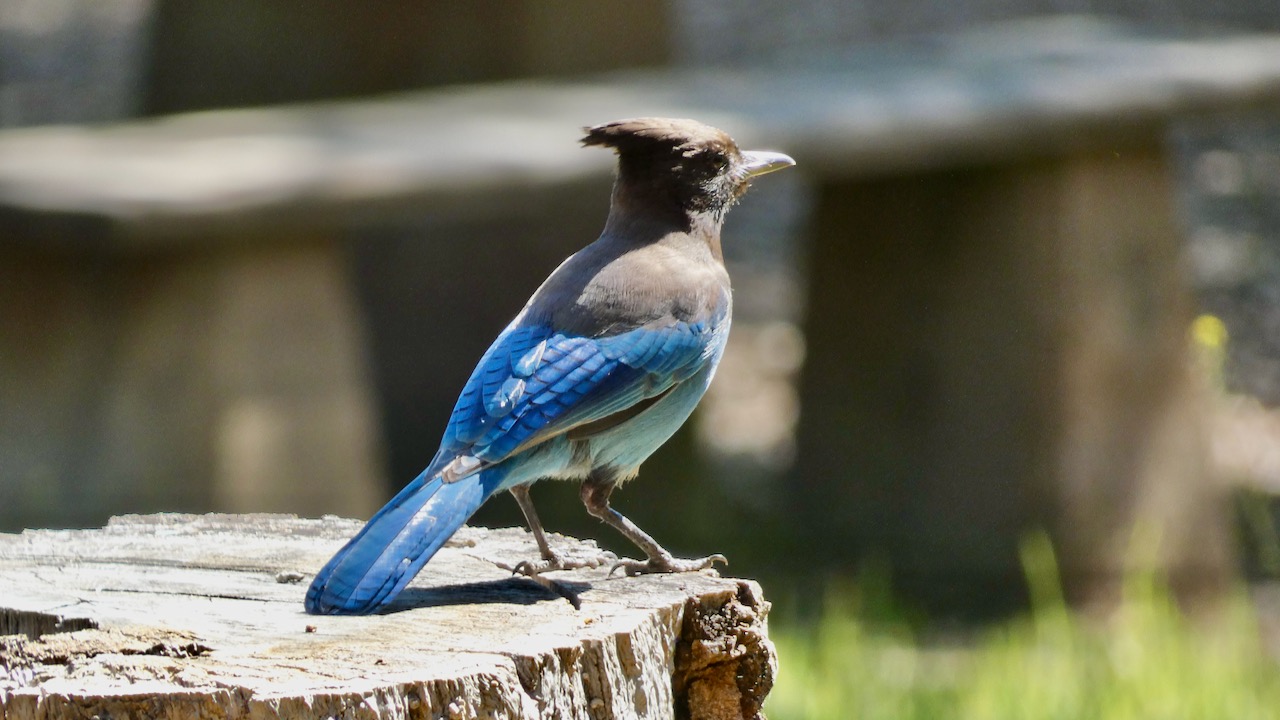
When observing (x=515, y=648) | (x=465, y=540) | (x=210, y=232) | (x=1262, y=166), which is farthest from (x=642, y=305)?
(x=1262, y=166)

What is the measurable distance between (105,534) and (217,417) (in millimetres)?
1794

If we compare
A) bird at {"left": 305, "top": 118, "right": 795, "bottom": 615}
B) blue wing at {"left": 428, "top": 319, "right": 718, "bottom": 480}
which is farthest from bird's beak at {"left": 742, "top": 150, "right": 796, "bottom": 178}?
blue wing at {"left": 428, "top": 319, "right": 718, "bottom": 480}

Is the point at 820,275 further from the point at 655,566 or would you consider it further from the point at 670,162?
the point at 655,566

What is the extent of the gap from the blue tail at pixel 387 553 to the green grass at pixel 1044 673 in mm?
1980

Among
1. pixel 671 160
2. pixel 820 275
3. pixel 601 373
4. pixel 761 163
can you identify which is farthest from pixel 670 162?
pixel 820 275

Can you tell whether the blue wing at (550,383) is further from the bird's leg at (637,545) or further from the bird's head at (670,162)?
the bird's head at (670,162)

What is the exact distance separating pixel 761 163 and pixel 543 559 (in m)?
0.86

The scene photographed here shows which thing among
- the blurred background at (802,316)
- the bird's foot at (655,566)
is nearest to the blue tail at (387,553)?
the bird's foot at (655,566)

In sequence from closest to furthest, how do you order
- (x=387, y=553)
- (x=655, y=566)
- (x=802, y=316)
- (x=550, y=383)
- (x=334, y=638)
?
(x=334, y=638), (x=387, y=553), (x=550, y=383), (x=655, y=566), (x=802, y=316)

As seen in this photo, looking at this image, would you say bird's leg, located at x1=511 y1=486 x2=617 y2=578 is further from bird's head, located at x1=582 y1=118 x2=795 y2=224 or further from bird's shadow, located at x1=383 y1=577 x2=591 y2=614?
bird's head, located at x1=582 y1=118 x2=795 y2=224

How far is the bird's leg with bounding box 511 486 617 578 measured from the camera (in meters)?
2.53

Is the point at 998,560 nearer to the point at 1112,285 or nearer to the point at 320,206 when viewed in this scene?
the point at 1112,285

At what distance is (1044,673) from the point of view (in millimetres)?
4234

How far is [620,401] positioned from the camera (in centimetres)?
255
